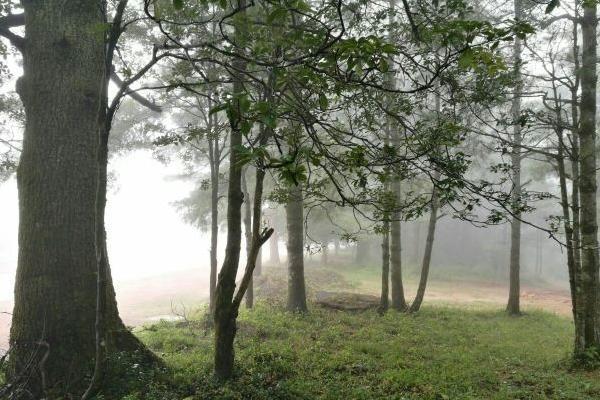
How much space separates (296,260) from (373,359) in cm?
590

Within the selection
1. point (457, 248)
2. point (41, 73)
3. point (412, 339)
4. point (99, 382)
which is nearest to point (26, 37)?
point (41, 73)

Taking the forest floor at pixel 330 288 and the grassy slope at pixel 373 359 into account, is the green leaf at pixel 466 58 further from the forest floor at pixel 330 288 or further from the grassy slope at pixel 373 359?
the forest floor at pixel 330 288

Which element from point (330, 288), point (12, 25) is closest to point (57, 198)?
point (12, 25)

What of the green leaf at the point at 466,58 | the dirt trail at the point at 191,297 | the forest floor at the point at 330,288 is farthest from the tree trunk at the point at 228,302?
the dirt trail at the point at 191,297

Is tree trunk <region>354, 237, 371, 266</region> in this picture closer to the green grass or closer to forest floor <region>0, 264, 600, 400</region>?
forest floor <region>0, 264, 600, 400</region>

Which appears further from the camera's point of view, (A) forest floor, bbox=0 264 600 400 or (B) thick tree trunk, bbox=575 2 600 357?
(B) thick tree trunk, bbox=575 2 600 357

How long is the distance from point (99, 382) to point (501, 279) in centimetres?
3529

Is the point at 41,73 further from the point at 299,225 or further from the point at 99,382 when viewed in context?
the point at 299,225

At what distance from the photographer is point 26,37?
6.09m

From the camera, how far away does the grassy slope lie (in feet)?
20.7

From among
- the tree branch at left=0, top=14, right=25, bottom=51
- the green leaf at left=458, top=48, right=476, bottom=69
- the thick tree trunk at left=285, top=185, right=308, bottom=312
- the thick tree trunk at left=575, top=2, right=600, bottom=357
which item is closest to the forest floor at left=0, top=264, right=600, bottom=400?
the thick tree trunk at left=285, top=185, right=308, bottom=312

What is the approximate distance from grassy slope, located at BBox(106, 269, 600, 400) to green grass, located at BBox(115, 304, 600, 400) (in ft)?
0.07

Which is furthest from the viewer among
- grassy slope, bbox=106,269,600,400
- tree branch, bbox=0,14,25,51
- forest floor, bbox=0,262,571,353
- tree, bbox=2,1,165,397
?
forest floor, bbox=0,262,571,353

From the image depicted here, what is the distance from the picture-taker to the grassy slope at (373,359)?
631cm
